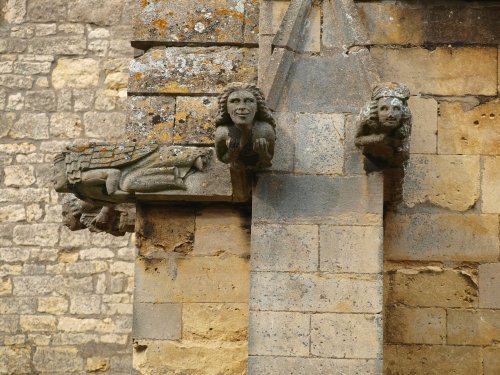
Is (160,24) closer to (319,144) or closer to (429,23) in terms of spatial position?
(319,144)

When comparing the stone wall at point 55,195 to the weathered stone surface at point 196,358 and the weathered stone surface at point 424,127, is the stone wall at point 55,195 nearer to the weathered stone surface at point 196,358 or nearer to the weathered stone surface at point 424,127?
the weathered stone surface at point 196,358

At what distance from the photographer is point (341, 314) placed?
6070 mm

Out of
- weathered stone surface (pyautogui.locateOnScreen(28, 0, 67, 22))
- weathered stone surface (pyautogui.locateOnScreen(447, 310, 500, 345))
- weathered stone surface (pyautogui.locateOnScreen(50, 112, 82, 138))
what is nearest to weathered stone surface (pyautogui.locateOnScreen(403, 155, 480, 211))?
weathered stone surface (pyautogui.locateOnScreen(447, 310, 500, 345))

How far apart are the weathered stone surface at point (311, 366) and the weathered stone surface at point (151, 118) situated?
1.30 meters

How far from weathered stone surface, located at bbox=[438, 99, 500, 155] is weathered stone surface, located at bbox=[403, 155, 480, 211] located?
5 cm

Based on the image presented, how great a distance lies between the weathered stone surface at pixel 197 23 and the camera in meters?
6.92

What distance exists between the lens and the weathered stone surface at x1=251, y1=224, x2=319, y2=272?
242 inches

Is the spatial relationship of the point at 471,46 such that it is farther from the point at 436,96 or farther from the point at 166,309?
the point at 166,309

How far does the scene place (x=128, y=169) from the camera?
6.55 m

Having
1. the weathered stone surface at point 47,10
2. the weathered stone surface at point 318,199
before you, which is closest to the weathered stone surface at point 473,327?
the weathered stone surface at point 318,199

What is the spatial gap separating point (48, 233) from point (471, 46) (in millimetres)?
6120

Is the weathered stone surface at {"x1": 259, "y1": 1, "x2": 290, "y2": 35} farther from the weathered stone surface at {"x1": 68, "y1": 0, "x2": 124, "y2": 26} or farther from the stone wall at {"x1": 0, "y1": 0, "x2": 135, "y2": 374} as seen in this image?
Result: the weathered stone surface at {"x1": 68, "y1": 0, "x2": 124, "y2": 26}

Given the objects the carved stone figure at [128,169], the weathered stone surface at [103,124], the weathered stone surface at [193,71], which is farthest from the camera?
the weathered stone surface at [103,124]

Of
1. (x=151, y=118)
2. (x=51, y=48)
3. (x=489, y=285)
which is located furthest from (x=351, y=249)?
(x=51, y=48)
